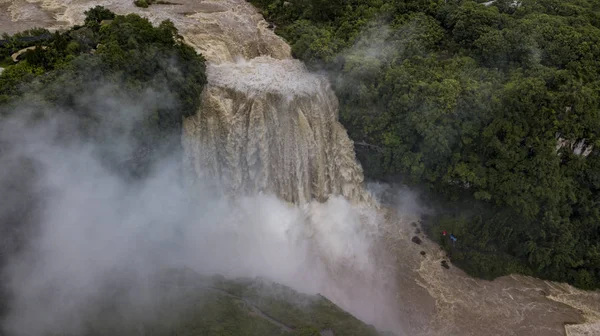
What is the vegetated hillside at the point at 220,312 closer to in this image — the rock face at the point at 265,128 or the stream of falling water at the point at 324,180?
the stream of falling water at the point at 324,180

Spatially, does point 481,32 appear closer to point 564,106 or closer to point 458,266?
point 564,106

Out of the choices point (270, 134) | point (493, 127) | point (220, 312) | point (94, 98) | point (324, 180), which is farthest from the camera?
point (324, 180)

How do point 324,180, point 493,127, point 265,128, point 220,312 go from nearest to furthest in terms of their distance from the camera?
point 220,312
point 493,127
point 265,128
point 324,180

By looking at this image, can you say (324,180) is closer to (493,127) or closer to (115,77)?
(493,127)

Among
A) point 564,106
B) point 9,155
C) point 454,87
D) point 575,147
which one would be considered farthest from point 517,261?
point 9,155

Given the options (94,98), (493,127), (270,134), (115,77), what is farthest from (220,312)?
(493,127)

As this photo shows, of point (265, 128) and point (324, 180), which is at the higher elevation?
point (265, 128)
